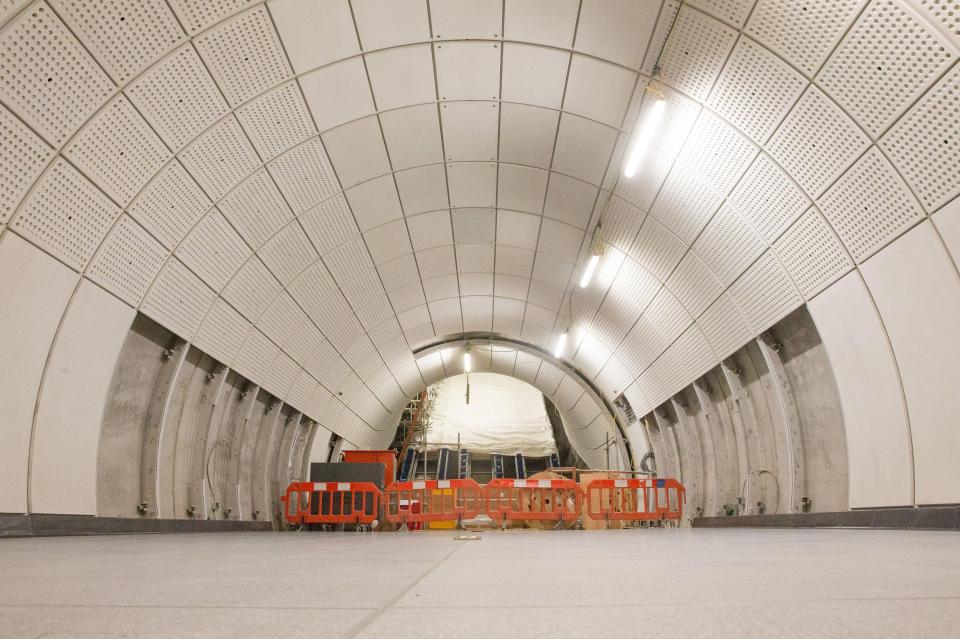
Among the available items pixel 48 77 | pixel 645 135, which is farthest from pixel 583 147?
pixel 48 77

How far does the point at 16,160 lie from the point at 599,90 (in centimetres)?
697

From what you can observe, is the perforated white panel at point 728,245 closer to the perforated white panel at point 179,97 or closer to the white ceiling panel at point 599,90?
the white ceiling panel at point 599,90

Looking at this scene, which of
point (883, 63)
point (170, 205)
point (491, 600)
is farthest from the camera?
point (170, 205)

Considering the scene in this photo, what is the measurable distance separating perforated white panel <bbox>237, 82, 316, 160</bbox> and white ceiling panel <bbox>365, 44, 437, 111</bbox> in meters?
1.08

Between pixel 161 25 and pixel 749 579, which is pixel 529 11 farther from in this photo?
pixel 749 579

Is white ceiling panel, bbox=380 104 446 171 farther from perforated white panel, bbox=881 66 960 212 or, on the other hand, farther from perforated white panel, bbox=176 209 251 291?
perforated white panel, bbox=881 66 960 212

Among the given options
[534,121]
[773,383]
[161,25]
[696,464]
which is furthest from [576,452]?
[161,25]

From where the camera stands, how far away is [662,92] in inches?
325

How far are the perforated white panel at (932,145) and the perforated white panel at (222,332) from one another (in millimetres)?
9200

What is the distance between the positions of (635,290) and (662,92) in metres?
5.08

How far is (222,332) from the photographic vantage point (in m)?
10.2

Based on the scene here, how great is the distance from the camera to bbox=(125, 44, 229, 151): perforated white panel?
21.9 ft

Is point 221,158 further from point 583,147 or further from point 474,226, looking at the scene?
point 474,226

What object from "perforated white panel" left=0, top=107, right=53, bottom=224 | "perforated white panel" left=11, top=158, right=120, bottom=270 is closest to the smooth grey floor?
"perforated white panel" left=0, top=107, right=53, bottom=224
